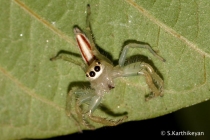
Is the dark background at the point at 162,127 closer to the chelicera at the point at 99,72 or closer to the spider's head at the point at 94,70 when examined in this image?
the chelicera at the point at 99,72

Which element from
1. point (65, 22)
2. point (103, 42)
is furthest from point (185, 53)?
point (65, 22)

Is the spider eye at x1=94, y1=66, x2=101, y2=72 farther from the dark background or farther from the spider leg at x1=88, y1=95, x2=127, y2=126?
the dark background

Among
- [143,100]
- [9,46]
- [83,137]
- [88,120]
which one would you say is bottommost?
[83,137]

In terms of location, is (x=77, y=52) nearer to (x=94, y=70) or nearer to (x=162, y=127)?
(x=94, y=70)

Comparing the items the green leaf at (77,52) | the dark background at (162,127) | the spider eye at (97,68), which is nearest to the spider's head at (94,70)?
the spider eye at (97,68)

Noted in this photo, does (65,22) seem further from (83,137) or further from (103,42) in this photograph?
(83,137)

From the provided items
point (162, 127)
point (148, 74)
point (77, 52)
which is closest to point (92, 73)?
point (77, 52)

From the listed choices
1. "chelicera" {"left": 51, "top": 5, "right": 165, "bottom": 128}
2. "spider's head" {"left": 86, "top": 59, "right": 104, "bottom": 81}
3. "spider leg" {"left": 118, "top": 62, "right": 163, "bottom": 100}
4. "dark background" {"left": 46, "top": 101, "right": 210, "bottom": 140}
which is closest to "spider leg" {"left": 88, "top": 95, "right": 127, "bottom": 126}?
"chelicera" {"left": 51, "top": 5, "right": 165, "bottom": 128}
